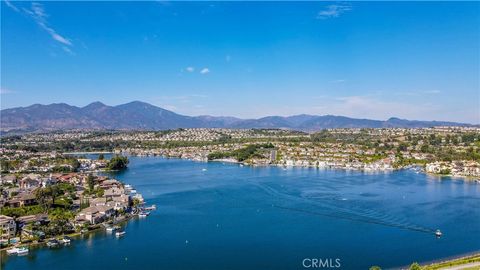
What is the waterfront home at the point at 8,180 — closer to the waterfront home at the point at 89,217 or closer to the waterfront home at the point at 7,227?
the waterfront home at the point at 89,217

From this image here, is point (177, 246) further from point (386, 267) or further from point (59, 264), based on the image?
point (386, 267)

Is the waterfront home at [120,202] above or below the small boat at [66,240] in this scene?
above

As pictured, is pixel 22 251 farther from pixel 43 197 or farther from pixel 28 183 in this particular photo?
pixel 28 183

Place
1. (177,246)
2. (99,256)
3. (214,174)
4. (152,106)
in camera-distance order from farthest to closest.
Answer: (152,106) < (214,174) < (177,246) < (99,256)

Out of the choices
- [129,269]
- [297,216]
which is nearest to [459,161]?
Result: [297,216]

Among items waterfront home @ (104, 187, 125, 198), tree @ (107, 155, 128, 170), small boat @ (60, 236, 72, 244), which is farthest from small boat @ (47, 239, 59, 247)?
tree @ (107, 155, 128, 170)

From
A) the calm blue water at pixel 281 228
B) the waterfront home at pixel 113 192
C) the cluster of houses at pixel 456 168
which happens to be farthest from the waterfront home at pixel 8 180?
the cluster of houses at pixel 456 168
